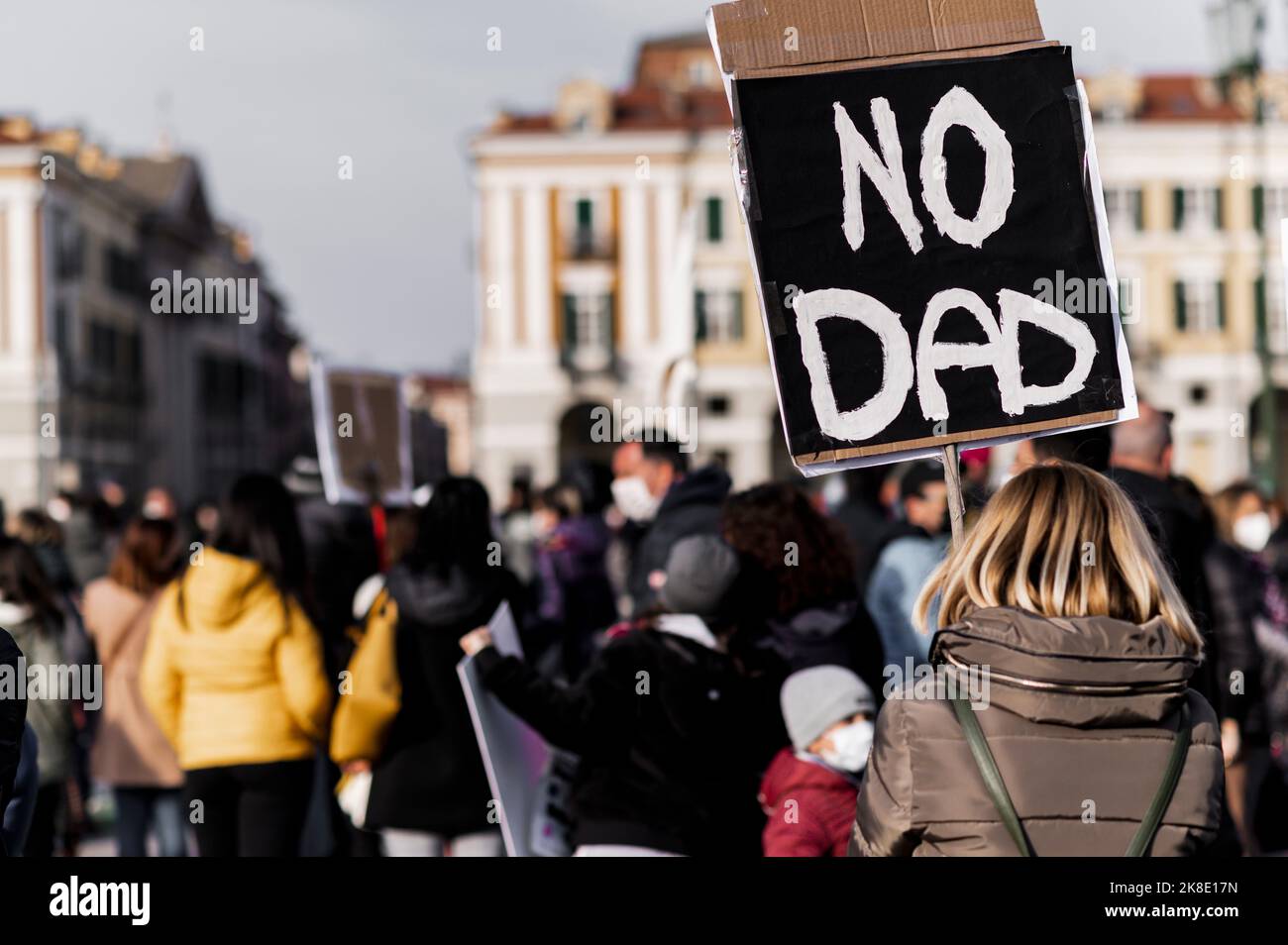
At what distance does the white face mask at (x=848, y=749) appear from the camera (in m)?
3.55

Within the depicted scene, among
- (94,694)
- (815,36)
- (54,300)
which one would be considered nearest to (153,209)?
(54,300)

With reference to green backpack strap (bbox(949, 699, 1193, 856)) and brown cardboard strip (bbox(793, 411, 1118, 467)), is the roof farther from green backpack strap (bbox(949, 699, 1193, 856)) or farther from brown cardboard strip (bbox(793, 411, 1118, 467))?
green backpack strap (bbox(949, 699, 1193, 856))

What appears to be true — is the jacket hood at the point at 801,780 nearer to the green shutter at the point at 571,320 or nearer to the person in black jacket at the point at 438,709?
the person in black jacket at the point at 438,709

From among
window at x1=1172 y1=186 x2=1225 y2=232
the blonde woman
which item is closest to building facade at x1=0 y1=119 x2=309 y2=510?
window at x1=1172 y1=186 x2=1225 y2=232

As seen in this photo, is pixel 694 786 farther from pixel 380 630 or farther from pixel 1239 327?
pixel 1239 327

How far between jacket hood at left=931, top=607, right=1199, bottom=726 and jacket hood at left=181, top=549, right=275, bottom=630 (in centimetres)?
294

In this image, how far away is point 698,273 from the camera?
47.7 m

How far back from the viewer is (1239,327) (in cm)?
4753

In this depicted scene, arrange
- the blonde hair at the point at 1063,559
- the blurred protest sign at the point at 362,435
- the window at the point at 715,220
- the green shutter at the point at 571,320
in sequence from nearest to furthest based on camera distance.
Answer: the blonde hair at the point at 1063,559 → the blurred protest sign at the point at 362,435 → the window at the point at 715,220 → the green shutter at the point at 571,320

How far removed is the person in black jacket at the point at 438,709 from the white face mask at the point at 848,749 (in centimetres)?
132

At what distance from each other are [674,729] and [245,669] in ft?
5.35

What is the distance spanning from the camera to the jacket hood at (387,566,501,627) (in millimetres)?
4535

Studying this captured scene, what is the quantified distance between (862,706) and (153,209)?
2297 inches

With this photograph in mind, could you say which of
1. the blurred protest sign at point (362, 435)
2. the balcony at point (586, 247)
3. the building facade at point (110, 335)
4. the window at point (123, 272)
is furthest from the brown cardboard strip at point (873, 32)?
the window at point (123, 272)
